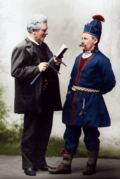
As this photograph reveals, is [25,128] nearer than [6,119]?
Yes

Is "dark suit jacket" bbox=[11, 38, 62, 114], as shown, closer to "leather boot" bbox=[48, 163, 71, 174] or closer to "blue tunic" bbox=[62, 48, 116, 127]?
"blue tunic" bbox=[62, 48, 116, 127]

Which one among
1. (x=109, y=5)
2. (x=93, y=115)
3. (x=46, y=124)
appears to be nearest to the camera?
(x=93, y=115)

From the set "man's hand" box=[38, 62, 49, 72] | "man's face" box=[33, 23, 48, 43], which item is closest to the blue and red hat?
"man's face" box=[33, 23, 48, 43]

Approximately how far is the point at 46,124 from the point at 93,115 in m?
0.61

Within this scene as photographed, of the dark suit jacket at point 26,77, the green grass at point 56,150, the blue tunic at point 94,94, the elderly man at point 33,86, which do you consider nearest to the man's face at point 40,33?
the elderly man at point 33,86

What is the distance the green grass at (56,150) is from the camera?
15.0ft

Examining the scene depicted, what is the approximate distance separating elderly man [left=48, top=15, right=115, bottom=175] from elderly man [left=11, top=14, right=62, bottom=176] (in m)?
0.23

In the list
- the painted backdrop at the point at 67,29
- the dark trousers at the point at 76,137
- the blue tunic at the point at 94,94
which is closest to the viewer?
the blue tunic at the point at 94,94

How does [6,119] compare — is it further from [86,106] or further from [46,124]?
[86,106]

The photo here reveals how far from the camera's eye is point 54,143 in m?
4.64

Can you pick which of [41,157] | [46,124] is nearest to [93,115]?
[46,124]

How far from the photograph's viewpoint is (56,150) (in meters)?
4.62

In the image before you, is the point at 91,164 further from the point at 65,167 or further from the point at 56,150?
the point at 56,150

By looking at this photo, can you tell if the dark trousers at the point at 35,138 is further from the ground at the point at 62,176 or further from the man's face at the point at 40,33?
the man's face at the point at 40,33
